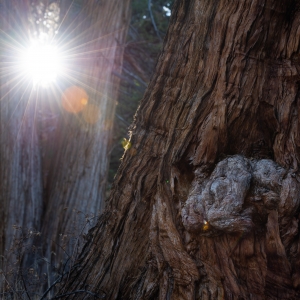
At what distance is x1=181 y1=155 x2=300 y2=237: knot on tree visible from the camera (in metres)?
2.65

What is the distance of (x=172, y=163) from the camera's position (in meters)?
3.06

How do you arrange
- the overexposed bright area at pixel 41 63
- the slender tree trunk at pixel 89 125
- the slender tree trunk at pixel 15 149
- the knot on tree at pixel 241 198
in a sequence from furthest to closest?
the overexposed bright area at pixel 41 63 → the slender tree trunk at pixel 89 125 → the slender tree trunk at pixel 15 149 → the knot on tree at pixel 241 198

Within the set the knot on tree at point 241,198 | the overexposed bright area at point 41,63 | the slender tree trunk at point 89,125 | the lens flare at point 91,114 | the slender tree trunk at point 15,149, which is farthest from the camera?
the overexposed bright area at point 41,63

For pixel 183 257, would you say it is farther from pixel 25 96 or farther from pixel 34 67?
pixel 34 67

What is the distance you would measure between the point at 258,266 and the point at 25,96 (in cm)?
482

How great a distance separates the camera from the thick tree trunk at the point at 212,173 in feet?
8.80

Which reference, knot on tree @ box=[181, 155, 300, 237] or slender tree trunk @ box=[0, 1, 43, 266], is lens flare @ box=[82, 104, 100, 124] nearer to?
slender tree trunk @ box=[0, 1, 43, 266]

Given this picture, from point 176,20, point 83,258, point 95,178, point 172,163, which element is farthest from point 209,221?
point 95,178

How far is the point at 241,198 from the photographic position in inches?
106

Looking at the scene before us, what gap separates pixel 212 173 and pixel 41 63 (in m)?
5.24

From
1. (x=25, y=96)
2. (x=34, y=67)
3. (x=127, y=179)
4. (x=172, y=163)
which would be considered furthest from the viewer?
(x=34, y=67)

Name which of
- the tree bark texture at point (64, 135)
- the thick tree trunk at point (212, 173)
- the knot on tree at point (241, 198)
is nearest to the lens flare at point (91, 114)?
the tree bark texture at point (64, 135)

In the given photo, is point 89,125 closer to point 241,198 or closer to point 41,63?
point 41,63

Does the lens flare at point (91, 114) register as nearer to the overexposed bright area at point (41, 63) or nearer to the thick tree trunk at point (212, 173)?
the overexposed bright area at point (41, 63)
